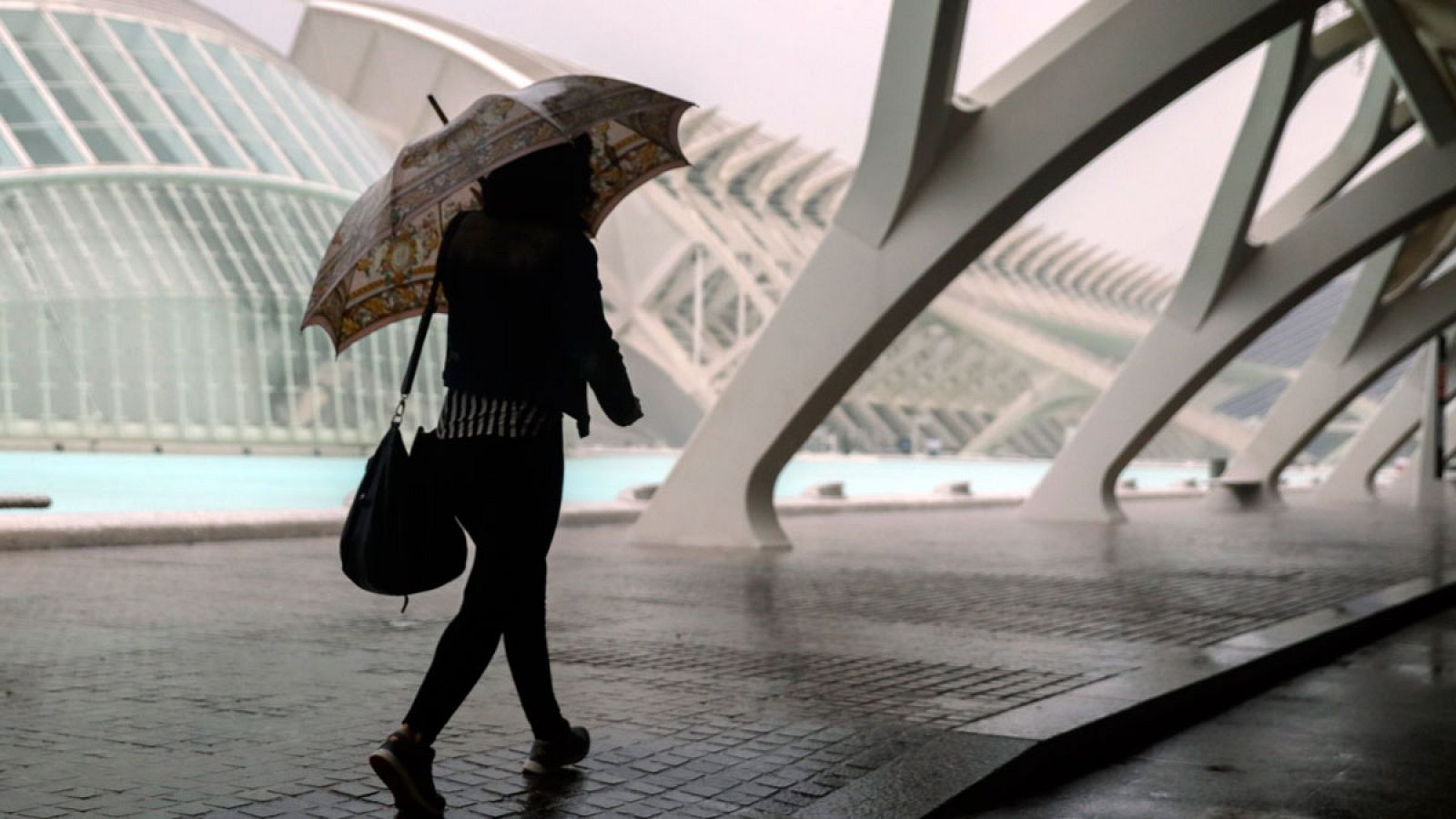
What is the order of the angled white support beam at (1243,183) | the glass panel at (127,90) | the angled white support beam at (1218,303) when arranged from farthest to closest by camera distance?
the glass panel at (127,90), the angled white support beam at (1218,303), the angled white support beam at (1243,183)

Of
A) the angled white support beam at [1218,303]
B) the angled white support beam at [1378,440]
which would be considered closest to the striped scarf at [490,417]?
the angled white support beam at [1218,303]

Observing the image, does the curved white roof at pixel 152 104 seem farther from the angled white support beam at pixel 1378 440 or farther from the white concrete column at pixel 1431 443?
the white concrete column at pixel 1431 443

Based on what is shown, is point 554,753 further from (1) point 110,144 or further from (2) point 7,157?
(1) point 110,144

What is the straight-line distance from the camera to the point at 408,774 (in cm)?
338

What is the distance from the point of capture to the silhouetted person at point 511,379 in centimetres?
357

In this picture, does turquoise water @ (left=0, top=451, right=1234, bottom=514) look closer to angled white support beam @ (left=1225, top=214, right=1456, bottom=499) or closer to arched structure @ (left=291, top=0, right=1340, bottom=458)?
angled white support beam @ (left=1225, top=214, right=1456, bottom=499)

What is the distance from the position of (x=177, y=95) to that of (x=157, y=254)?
5.08 metres

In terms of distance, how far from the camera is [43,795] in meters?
3.56

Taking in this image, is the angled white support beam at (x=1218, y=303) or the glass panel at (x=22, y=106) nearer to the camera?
the angled white support beam at (x=1218, y=303)

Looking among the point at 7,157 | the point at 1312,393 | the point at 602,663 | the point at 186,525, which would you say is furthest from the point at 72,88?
the point at 602,663

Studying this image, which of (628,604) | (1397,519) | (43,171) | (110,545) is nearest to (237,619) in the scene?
(628,604)

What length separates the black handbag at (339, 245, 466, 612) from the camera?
11.0 ft

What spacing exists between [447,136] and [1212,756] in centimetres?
302

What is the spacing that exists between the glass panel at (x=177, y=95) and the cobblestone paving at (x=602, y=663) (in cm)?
1947
